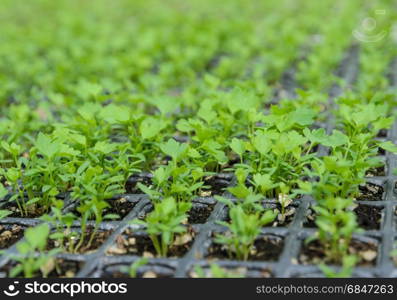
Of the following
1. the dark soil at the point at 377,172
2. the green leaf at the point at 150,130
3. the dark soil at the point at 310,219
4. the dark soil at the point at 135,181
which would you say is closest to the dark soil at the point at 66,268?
the dark soil at the point at 135,181

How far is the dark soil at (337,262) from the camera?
5.01 feet

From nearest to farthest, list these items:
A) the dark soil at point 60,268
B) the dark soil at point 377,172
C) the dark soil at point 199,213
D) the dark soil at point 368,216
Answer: the dark soil at point 60,268, the dark soil at point 368,216, the dark soil at point 199,213, the dark soil at point 377,172

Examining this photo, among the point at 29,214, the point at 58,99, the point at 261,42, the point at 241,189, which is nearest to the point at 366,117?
the point at 241,189

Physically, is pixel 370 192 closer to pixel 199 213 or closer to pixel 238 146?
pixel 238 146

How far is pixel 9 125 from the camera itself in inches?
94.5

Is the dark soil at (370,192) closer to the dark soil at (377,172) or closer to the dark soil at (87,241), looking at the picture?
the dark soil at (377,172)

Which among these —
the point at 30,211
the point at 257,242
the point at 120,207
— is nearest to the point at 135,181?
the point at 120,207

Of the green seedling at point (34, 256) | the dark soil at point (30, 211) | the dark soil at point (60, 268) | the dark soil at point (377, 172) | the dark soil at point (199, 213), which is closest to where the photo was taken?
the green seedling at point (34, 256)

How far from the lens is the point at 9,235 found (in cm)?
182

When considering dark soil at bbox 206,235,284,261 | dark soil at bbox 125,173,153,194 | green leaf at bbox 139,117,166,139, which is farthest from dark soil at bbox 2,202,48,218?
dark soil at bbox 206,235,284,261

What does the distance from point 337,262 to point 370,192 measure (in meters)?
0.48

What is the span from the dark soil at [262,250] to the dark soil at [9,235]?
0.67 meters

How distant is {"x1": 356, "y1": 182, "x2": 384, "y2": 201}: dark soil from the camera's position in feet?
6.08

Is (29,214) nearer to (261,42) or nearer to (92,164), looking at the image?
(92,164)
